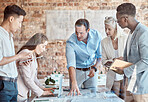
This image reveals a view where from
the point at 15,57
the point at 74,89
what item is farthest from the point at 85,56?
the point at 15,57

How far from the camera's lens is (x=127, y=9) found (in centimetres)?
121

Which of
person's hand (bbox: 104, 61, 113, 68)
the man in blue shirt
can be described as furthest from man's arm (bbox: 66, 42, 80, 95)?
person's hand (bbox: 104, 61, 113, 68)

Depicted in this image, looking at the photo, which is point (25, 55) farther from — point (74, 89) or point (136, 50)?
point (136, 50)

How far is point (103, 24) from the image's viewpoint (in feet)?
4.09

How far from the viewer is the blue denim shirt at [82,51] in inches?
48.8

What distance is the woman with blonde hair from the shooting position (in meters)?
1.23

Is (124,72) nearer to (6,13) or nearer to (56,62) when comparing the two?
(56,62)

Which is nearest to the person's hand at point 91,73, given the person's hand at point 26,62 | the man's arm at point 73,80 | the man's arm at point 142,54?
the man's arm at point 73,80

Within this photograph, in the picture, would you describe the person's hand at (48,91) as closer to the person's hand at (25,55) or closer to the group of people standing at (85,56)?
the group of people standing at (85,56)

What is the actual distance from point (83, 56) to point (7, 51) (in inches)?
18.3

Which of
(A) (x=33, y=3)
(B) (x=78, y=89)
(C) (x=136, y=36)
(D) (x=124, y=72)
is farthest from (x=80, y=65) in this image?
(A) (x=33, y=3)

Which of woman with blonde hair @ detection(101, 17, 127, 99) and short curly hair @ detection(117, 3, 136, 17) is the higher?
short curly hair @ detection(117, 3, 136, 17)

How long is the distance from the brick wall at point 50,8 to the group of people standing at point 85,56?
3 cm

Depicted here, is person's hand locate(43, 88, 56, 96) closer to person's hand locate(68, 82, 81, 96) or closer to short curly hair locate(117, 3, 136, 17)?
person's hand locate(68, 82, 81, 96)
